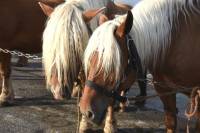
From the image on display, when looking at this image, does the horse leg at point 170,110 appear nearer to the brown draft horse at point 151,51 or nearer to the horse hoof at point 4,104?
the brown draft horse at point 151,51

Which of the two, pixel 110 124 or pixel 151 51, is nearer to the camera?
pixel 151 51

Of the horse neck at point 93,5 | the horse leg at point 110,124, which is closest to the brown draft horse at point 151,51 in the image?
the horse neck at point 93,5

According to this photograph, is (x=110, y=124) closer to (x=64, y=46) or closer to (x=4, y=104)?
(x=64, y=46)

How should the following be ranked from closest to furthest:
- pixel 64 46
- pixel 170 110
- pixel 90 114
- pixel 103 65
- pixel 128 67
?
pixel 103 65 < pixel 90 114 < pixel 128 67 < pixel 64 46 < pixel 170 110

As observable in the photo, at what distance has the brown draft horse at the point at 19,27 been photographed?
629 cm

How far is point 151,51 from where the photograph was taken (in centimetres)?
398

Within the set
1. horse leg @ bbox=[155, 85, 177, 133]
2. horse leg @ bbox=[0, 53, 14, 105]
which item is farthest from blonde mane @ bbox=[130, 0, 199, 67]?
horse leg @ bbox=[0, 53, 14, 105]

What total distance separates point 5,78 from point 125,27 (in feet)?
11.4

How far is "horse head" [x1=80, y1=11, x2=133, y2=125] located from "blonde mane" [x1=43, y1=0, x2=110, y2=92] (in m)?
0.73

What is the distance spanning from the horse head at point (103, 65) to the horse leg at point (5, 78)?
314cm

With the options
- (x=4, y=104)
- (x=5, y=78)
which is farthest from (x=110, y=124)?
(x=5, y=78)

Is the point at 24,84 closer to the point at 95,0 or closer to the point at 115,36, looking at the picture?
the point at 95,0

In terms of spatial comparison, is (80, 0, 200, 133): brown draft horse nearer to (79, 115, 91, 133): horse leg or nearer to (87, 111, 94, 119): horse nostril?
(87, 111, 94, 119): horse nostril

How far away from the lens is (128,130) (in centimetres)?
558
